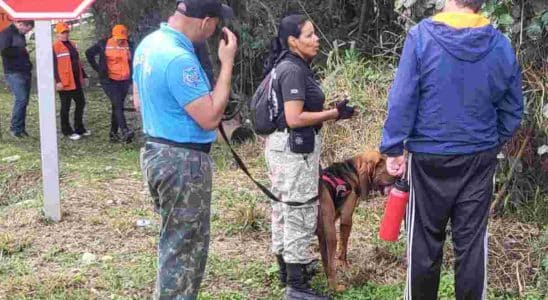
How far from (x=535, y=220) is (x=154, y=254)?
2875 mm

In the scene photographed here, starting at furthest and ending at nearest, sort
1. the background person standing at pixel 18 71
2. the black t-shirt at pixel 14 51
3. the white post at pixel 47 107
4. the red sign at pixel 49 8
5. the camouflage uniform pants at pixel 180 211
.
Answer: the background person standing at pixel 18 71 → the black t-shirt at pixel 14 51 → the white post at pixel 47 107 → the red sign at pixel 49 8 → the camouflage uniform pants at pixel 180 211

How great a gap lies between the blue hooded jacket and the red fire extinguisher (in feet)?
0.88

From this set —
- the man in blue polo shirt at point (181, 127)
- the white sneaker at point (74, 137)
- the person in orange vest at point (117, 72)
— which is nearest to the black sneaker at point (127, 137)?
the person in orange vest at point (117, 72)

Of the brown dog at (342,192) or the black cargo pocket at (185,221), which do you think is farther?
the brown dog at (342,192)

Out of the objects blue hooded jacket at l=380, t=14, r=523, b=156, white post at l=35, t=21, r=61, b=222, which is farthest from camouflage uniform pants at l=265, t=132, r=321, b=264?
white post at l=35, t=21, r=61, b=222

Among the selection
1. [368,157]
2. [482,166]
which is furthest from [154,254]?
[482,166]

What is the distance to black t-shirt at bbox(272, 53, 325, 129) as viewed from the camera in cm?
430

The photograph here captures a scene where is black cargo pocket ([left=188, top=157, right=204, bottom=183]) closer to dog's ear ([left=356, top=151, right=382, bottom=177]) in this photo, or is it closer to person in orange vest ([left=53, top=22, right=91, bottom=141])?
dog's ear ([left=356, top=151, right=382, bottom=177])

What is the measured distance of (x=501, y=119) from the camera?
3.82 m

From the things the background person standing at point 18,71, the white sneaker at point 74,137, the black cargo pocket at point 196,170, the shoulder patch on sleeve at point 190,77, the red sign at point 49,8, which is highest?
the red sign at point 49,8

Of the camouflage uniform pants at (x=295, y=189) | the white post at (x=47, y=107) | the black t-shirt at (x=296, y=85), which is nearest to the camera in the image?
the black t-shirt at (x=296, y=85)

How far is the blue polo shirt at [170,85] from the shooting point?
337cm

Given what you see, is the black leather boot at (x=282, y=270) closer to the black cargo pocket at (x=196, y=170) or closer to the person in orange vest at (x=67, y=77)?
the black cargo pocket at (x=196, y=170)

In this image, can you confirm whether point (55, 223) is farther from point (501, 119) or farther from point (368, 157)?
point (501, 119)
